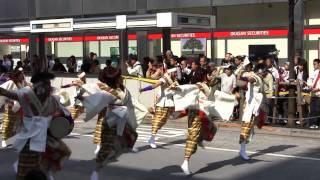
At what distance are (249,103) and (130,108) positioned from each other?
9.13 feet

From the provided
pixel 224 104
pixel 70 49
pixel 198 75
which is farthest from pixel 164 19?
pixel 70 49

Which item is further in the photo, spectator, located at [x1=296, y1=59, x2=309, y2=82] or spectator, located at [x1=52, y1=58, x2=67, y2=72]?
spectator, located at [x1=52, y1=58, x2=67, y2=72]

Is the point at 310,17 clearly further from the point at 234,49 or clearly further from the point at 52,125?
the point at 52,125

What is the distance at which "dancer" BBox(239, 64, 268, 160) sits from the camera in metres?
10.2

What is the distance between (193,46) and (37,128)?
1753 cm

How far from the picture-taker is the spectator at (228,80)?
1505cm

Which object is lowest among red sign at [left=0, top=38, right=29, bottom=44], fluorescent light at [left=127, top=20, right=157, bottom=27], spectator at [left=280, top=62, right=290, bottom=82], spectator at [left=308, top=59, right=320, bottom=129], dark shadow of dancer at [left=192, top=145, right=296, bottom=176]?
dark shadow of dancer at [left=192, top=145, right=296, bottom=176]

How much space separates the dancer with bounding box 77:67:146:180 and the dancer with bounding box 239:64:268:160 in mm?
2733

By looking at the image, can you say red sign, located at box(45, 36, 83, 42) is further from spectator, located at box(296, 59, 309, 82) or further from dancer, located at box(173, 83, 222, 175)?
dancer, located at box(173, 83, 222, 175)

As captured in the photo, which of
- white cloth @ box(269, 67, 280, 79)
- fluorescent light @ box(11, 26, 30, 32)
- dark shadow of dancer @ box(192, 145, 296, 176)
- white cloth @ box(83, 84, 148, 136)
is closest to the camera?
white cloth @ box(83, 84, 148, 136)

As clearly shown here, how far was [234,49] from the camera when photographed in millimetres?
23781

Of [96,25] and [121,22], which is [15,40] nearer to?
[96,25]

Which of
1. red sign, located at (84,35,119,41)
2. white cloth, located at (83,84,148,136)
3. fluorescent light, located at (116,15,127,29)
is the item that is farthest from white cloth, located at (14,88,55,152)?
red sign, located at (84,35,119,41)

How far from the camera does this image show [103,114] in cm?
894
